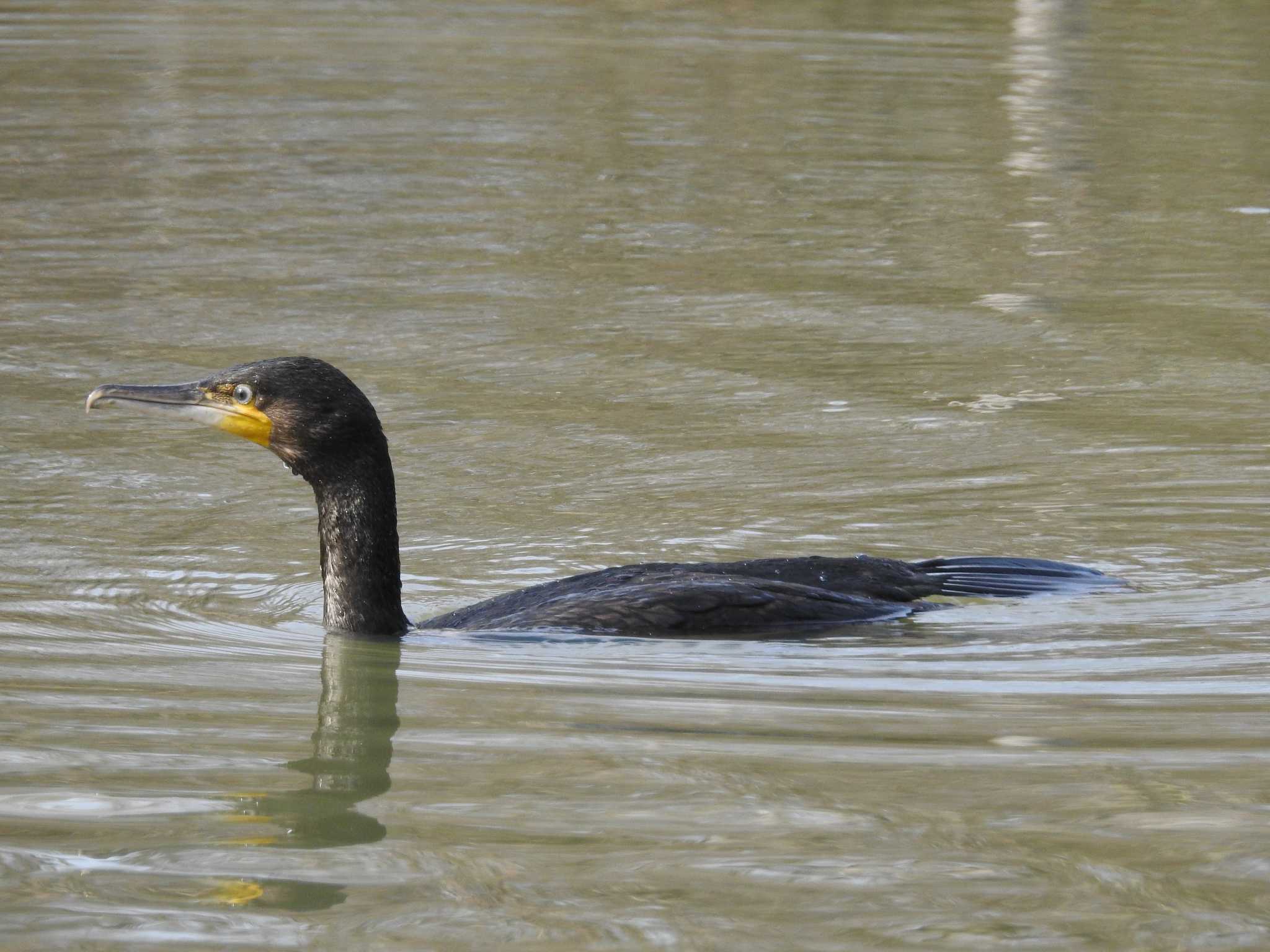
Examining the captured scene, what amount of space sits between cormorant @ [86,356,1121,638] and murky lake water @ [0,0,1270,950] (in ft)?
0.40

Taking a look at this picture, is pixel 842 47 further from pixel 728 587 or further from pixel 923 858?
pixel 923 858

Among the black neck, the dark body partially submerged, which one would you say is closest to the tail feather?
the dark body partially submerged

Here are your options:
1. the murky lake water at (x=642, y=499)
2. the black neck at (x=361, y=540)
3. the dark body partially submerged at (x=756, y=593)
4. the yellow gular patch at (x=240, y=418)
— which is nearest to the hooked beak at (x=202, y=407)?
the yellow gular patch at (x=240, y=418)

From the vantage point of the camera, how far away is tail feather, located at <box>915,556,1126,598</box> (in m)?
6.68

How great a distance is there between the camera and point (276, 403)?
6.22m

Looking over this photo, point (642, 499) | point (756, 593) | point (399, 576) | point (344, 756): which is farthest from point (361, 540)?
point (642, 499)

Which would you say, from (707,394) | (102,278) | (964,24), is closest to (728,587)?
(707,394)

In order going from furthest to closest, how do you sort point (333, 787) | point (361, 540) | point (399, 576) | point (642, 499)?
point (642, 499) < point (399, 576) < point (361, 540) < point (333, 787)

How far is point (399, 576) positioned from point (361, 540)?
0.69 ft

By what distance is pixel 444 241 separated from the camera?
44.0 ft

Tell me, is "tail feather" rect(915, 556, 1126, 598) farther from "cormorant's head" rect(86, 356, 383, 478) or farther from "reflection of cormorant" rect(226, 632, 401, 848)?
"cormorant's head" rect(86, 356, 383, 478)

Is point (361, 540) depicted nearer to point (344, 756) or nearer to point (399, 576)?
point (399, 576)

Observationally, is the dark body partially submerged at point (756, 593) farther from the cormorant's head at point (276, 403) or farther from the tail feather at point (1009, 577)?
the cormorant's head at point (276, 403)

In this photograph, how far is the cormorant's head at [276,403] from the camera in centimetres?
621
